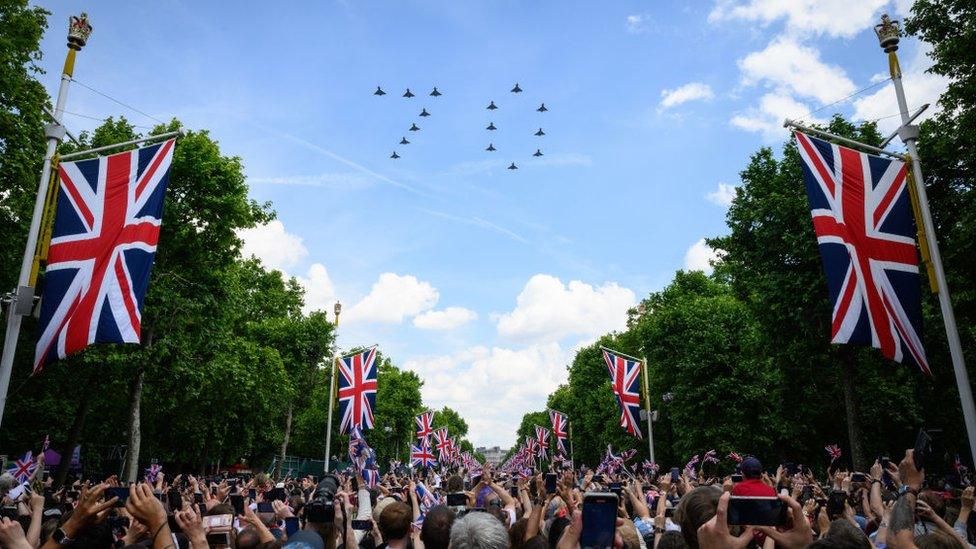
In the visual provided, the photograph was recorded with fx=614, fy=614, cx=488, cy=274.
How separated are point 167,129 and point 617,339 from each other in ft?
150

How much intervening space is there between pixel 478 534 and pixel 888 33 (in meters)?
13.3

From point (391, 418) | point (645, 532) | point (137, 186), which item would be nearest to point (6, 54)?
point (137, 186)

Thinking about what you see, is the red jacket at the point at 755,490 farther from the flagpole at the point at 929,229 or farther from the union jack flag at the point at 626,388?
the union jack flag at the point at 626,388

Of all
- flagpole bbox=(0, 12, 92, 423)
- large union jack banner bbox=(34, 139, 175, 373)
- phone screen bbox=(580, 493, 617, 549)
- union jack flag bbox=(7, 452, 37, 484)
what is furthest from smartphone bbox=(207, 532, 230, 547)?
union jack flag bbox=(7, 452, 37, 484)

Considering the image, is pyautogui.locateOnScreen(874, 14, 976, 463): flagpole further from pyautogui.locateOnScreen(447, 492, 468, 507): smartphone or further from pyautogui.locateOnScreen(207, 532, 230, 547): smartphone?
pyautogui.locateOnScreen(207, 532, 230, 547): smartphone

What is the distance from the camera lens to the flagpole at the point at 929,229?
1012 cm

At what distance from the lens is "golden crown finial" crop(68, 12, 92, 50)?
11773 mm

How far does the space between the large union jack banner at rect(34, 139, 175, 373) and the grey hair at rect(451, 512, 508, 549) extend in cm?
825

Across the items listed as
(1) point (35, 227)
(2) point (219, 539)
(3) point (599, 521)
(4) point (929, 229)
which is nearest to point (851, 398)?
(4) point (929, 229)

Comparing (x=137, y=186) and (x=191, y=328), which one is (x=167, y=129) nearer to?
(x=191, y=328)

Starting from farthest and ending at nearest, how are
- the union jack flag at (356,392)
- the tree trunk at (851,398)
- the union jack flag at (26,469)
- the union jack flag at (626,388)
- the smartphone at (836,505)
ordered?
the union jack flag at (626,388), the union jack flag at (356,392), the tree trunk at (851,398), the union jack flag at (26,469), the smartphone at (836,505)

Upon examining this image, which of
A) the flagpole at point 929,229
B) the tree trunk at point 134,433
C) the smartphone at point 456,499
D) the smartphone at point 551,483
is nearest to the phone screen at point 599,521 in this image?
the smartphone at point 551,483

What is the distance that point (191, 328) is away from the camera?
2561 centimetres

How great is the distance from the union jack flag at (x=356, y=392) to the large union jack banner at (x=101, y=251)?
15155mm
